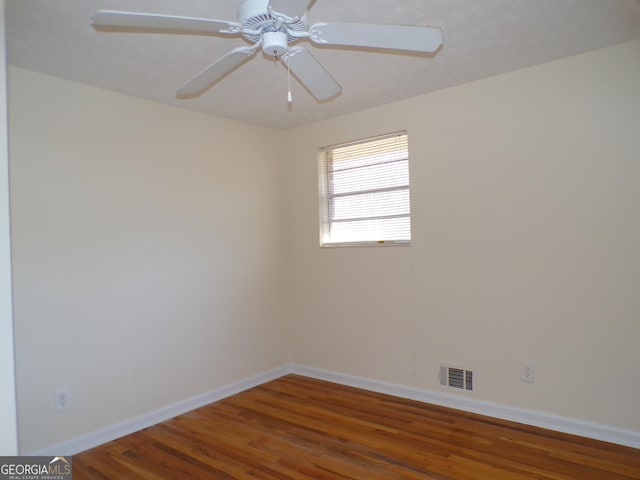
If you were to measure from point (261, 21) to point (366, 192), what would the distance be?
7.78 feet

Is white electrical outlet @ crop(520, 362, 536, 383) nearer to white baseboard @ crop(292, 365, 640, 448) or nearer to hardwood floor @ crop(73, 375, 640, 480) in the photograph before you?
white baseboard @ crop(292, 365, 640, 448)

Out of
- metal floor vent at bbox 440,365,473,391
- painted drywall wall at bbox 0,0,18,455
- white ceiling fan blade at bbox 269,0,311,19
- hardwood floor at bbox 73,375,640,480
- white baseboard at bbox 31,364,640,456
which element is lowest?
hardwood floor at bbox 73,375,640,480

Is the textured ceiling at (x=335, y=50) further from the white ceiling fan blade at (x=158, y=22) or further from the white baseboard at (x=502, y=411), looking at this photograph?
the white baseboard at (x=502, y=411)

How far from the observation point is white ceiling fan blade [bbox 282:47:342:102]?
6.04ft

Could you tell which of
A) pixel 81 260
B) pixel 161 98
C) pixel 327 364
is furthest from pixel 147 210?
pixel 327 364

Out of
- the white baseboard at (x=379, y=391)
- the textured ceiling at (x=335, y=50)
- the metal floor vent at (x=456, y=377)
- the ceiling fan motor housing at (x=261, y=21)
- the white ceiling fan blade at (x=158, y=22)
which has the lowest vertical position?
the white baseboard at (x=379, y=391)

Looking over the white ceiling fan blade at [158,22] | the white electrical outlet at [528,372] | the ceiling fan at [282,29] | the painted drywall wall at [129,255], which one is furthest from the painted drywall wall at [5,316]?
the white electrical outlet at [528,372]

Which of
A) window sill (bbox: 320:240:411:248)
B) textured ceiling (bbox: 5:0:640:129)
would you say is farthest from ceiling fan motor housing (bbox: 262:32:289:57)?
window sill (bbox: 320:240:411:248)

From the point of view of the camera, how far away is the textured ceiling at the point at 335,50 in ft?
6.78

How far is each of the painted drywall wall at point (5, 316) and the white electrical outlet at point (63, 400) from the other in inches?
54.5

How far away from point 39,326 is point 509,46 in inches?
133

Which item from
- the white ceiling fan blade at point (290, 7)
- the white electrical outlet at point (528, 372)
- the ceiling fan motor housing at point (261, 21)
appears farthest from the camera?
the white electrical outlet at point (528, 372)

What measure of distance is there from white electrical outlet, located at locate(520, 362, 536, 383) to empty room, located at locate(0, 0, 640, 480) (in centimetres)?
1

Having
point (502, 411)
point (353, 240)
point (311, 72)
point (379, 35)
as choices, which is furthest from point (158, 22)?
point (502, 411)
